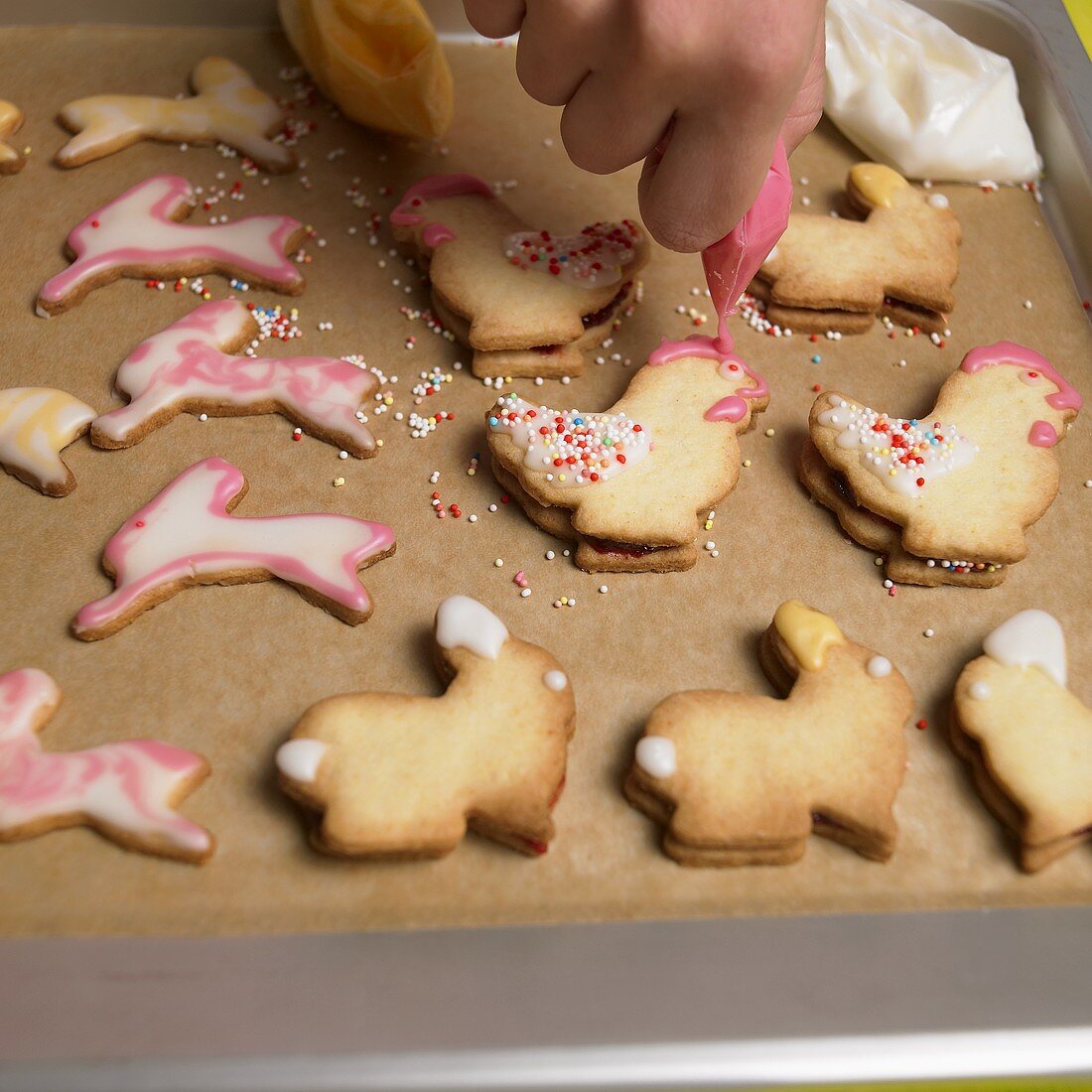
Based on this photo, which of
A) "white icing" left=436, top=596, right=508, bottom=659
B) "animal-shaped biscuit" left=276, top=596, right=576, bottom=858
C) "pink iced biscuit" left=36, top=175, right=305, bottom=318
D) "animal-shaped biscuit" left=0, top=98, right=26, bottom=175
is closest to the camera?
"animal-shaped biscuit" left=276, top=596, right=576, bottom=858

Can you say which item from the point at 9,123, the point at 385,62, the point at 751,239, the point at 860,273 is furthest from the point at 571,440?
the point at 9,123

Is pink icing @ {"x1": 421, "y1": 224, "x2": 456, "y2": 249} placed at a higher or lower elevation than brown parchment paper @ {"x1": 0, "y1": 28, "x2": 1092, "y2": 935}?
higher

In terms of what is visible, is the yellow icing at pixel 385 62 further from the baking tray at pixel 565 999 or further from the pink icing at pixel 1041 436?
the baking tray at pixel 565 999

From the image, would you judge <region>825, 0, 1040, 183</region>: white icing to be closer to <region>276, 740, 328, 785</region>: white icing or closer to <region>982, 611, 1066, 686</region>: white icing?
<region>982, 611, 1066, 686</region>: white icing

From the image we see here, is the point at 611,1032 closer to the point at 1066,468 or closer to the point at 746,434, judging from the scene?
the point at 746,434

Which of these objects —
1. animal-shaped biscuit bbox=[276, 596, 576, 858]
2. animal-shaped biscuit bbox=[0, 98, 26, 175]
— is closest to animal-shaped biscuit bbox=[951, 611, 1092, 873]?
animal-shaped biscuit bbox=[276, 596, 576, 858]
